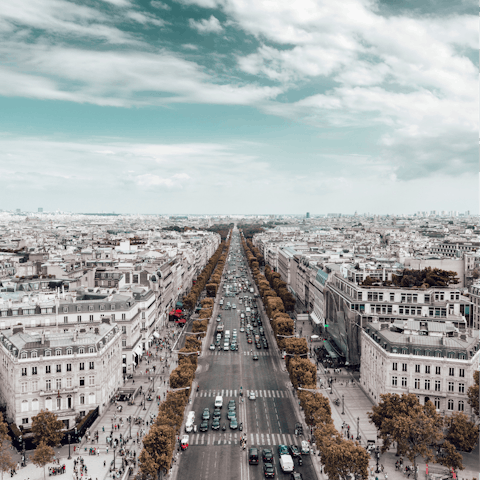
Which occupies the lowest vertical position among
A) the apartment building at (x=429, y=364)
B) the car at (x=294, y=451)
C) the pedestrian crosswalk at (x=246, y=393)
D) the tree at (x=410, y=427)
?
the pedestrian crosswalk at (x=246, y=393)

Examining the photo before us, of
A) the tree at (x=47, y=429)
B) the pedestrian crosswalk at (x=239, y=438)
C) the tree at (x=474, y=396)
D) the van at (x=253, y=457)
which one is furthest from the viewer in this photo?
the pedestrian crosswalk at (x=239, y=438)

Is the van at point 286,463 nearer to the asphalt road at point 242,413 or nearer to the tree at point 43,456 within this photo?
the asphalt road at point 242,413

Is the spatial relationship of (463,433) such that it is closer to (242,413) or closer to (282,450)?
(282,450)

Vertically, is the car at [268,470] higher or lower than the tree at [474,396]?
lower

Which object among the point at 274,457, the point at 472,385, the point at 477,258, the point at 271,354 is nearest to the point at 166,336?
the point at 271,354

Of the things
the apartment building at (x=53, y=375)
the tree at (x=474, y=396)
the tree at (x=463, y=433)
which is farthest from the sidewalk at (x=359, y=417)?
the apartment building at (x=53, y=375)

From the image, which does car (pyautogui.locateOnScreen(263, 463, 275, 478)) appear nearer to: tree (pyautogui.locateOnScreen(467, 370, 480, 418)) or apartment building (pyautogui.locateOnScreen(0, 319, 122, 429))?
tree (pyautogui.locateOnScreen(467, 370, 480, 418))

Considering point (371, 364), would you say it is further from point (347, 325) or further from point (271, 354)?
point (271, 354)
